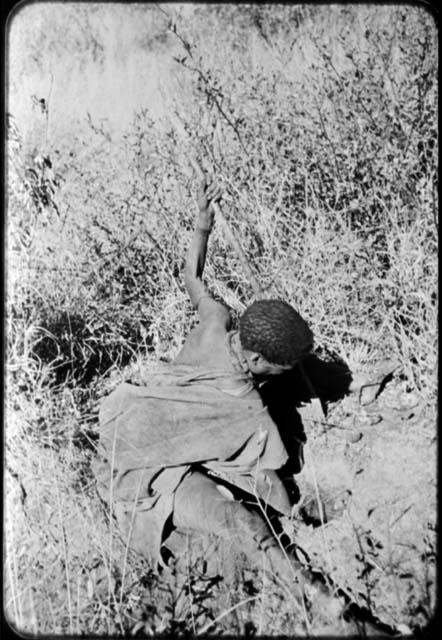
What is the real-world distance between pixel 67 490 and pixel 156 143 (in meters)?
2.57

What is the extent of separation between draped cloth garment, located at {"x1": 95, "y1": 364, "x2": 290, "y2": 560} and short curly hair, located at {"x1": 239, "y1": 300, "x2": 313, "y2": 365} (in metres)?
0.22

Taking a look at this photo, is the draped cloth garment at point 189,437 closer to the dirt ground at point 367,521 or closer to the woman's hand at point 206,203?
the dirt ground at point 367,521

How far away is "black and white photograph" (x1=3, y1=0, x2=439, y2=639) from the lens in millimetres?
2080

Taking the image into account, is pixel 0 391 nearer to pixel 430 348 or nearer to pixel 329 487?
pixel 329 487

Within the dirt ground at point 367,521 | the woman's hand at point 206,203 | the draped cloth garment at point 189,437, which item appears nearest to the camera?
the dirt ground at point 367,521

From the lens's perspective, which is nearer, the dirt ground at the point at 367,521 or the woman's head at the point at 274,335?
the dirt ground at the point at 367,521

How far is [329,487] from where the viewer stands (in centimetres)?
262

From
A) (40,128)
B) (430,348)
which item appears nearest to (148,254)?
(40,128)

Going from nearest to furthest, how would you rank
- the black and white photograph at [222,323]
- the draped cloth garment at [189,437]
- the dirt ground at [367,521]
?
the dirt ground at [367,521] → the black and white photograph at [222,323] → the draped cloth garment at [189,437]

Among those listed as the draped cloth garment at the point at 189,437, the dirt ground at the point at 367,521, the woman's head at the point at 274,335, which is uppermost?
the woman's head at the point at 274,335

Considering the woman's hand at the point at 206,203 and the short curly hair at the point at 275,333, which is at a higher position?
the woman's hand at the point at 206,203

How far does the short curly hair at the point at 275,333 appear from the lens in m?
2.13

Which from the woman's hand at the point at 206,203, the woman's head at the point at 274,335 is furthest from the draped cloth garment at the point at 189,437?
the woman's hand at the point at 206,203

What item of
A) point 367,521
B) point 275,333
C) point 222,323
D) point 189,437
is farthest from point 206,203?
point 367,521
